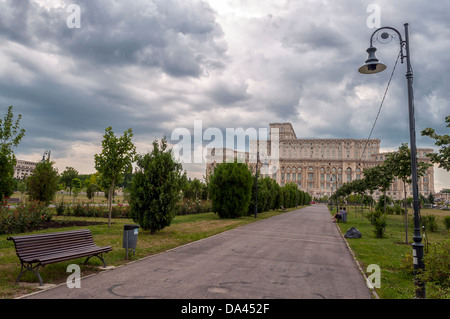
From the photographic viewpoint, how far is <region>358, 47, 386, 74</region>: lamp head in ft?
25.5

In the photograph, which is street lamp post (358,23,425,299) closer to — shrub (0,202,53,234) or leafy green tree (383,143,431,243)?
leafy green tree (383,143,431,243)

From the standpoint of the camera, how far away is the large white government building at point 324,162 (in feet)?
553

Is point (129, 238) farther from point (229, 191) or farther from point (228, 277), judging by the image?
point (229, 191)

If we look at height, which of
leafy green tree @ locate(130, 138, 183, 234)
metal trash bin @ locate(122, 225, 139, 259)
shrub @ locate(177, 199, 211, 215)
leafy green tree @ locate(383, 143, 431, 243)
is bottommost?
shrub @ locate(177, 199, 211, 215)

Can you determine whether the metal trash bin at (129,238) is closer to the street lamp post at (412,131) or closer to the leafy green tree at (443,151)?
the street lamp post at (412,131)

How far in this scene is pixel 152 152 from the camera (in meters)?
14.9

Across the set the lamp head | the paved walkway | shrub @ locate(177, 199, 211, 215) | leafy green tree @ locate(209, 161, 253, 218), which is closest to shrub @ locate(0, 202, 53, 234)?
the paved walkway

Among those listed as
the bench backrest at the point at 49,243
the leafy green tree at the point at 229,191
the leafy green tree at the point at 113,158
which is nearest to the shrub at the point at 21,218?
the leafy green tree at the point at 113,158

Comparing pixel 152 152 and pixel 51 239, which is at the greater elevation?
pixel 152 152

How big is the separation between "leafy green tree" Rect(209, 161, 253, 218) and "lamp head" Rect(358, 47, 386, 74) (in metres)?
20.1
